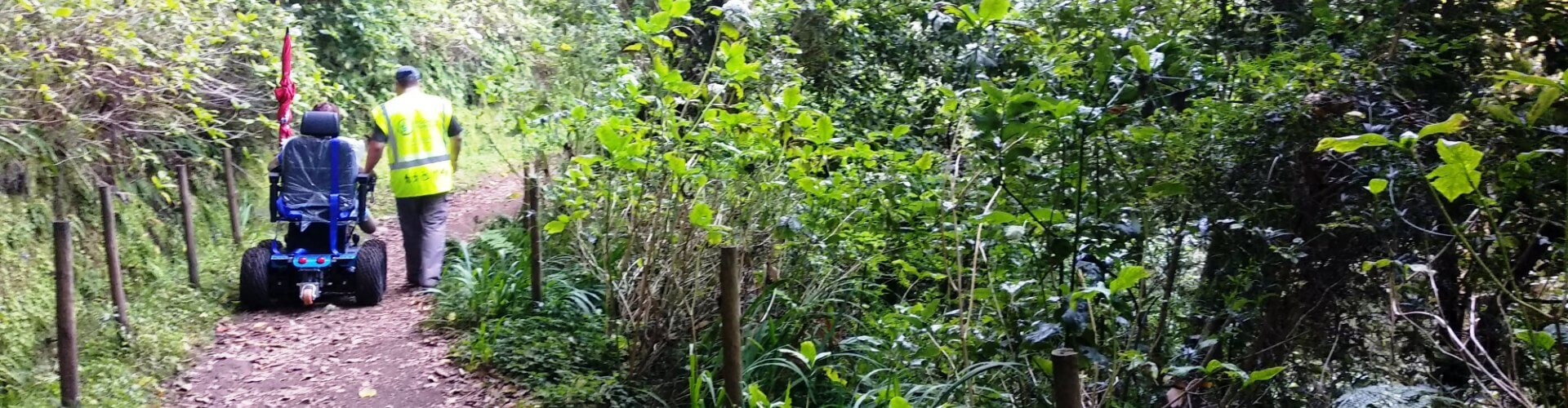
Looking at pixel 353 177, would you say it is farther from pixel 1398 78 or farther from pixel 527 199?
pixel 1398 78

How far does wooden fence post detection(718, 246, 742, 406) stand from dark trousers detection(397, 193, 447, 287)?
393 centimetres

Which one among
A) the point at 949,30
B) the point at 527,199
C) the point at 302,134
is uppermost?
the point at 949,30

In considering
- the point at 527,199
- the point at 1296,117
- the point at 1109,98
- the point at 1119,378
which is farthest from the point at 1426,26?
the point at 527,199

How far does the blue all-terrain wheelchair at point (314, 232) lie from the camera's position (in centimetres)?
688

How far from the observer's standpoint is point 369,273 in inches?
282

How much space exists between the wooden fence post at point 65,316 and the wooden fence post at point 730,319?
2835 millimetres

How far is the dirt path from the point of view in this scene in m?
5.72

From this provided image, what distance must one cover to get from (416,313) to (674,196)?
2.83 m

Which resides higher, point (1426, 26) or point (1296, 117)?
point (1426, 26)

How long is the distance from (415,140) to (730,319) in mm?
3928

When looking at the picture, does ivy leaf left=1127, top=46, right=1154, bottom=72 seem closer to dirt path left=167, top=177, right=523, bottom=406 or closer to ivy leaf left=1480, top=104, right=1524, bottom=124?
ivy leaf left=1480, top=104, right=1524, bottom=124

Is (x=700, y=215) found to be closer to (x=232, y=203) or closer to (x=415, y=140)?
(x=415, y=140)

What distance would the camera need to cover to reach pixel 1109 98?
3.17 m

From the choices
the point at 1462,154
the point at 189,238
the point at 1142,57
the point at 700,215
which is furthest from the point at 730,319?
the point at 189,238
